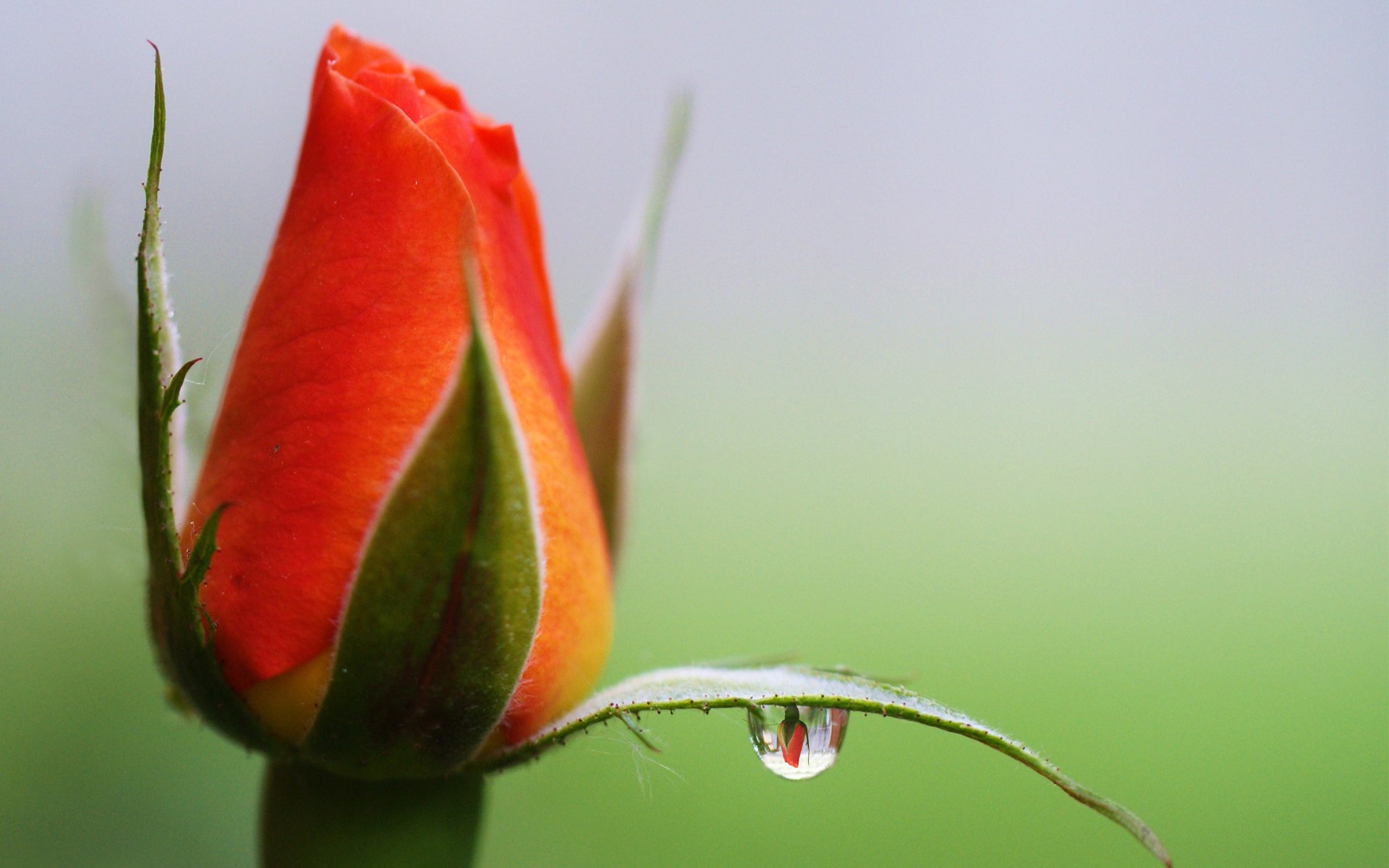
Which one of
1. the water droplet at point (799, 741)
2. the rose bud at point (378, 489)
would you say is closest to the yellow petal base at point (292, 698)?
the rose bud at point (378, 489)

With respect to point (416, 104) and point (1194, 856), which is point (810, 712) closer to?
point (416, 104)

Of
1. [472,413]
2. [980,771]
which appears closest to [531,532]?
[472,413]

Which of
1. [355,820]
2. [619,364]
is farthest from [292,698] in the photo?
[619,364]

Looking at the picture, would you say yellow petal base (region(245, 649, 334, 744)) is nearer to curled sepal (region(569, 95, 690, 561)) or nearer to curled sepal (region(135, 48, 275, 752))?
curled sepal (region(135, 48, 275, 752))

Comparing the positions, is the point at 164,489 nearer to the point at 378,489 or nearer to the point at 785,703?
the point at 378,489

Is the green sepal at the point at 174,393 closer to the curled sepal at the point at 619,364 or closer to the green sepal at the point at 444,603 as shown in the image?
the green sepal at the point at 444,603
